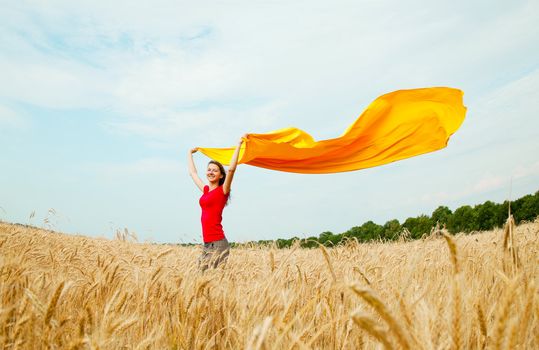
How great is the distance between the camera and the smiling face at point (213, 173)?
591 centimetres

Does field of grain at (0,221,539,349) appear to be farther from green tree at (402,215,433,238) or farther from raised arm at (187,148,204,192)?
green tree at (402,215,433,238)

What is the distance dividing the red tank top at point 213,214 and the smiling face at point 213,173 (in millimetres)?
182

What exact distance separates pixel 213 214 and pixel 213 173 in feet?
2.24

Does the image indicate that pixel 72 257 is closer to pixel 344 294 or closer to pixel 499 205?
pixel 344 294

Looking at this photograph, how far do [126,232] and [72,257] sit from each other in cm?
807

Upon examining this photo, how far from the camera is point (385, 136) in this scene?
20.7ft

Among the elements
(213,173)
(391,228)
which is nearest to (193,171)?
(213,173)

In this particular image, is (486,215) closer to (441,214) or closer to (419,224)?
(441,214)

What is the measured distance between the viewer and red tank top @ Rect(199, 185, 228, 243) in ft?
18.0

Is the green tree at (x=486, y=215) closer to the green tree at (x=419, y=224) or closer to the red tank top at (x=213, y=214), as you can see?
the green tree at (x=419, y=224)

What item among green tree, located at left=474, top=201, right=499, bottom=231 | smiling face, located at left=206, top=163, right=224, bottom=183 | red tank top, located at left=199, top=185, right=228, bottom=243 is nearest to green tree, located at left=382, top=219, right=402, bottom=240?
green tree, located at left=474, top=201, right=499, bottom=231

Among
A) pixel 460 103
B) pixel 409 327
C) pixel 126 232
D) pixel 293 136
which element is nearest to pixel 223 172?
pixel 293 136

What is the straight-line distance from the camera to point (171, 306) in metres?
2.21

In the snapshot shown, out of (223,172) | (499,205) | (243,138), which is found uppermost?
(243,138)
